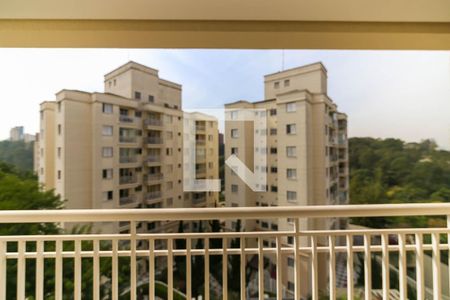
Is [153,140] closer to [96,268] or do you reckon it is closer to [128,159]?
[128,159]

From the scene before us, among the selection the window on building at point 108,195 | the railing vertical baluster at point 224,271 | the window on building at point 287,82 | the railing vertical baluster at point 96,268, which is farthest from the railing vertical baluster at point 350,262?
the window on building at point 108,195

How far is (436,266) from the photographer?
166cm

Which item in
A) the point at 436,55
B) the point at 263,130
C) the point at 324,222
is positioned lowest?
the point at 324,222

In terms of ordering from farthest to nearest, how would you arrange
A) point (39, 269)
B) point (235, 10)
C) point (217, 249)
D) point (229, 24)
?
point (229, 24) → point (235, 10) → point (217, 249) → point (39, 269)

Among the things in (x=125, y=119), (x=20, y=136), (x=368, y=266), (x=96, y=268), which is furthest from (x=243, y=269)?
(x=20, y=136)

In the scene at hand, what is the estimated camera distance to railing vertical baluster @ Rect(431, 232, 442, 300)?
1632mm

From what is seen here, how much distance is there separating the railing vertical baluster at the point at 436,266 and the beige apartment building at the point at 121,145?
1.52 metres

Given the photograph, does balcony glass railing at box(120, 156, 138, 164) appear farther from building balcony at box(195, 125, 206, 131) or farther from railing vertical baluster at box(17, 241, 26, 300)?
railing vertical baluster at box(17, 241, 26, 300)

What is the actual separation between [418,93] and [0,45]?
10.6ft

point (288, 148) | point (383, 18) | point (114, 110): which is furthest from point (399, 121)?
point (114, 110)

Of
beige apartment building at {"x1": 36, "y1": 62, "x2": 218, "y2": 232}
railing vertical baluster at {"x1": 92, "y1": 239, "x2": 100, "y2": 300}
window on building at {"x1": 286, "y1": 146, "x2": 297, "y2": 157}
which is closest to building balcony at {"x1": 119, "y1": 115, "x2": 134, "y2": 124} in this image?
beige apartment building at {"x1": 36, "y1": 62, "x2": 218, "y2": 232}

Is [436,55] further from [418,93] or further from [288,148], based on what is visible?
[288,148]

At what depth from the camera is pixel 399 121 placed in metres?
2.01

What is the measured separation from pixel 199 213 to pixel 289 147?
0.88 meters
